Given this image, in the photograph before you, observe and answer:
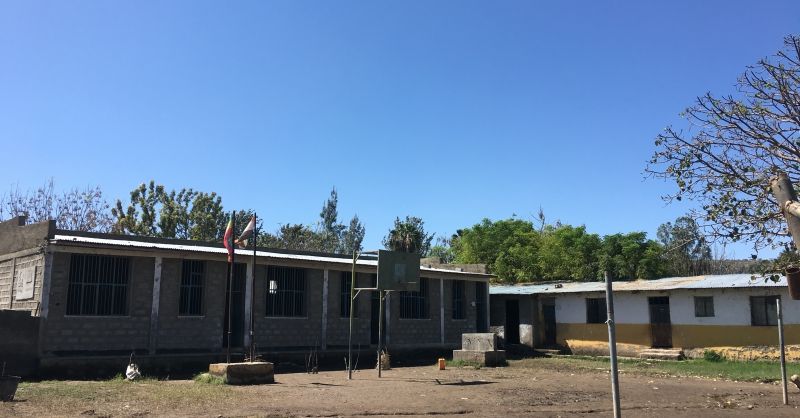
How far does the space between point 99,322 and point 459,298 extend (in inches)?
630

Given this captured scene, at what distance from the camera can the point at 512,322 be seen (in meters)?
33.8

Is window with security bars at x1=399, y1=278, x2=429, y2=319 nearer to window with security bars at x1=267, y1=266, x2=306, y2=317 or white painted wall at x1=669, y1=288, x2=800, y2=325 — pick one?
window with security bars at x1=267, y1=266, x2=306, y2=317

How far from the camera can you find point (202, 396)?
13250mm

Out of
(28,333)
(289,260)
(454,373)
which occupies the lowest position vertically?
(454,373)

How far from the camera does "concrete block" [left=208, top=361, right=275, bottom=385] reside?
15828mm

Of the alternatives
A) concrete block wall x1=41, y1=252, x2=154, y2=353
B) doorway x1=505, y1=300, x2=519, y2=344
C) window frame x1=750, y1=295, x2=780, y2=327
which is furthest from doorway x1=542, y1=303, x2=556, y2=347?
concrete block wall x1=41, y1=252, x2=154, y2=353

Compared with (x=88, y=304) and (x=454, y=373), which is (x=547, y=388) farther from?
(x=88, y=304)

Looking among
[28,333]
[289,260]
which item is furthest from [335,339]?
[28,333]

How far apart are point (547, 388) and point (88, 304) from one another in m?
13.0

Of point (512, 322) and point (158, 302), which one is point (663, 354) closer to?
point (512, 322)

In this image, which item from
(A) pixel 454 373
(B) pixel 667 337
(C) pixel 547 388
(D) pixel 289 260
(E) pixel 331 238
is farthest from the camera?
(E) pixel 331 238

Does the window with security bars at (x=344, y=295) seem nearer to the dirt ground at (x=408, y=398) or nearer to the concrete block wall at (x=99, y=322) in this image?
the dirt ground at (x=408, y=398)

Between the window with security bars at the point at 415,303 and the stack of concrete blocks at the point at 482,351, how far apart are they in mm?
3717

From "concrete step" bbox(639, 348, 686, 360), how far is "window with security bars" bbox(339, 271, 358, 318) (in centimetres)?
1279
